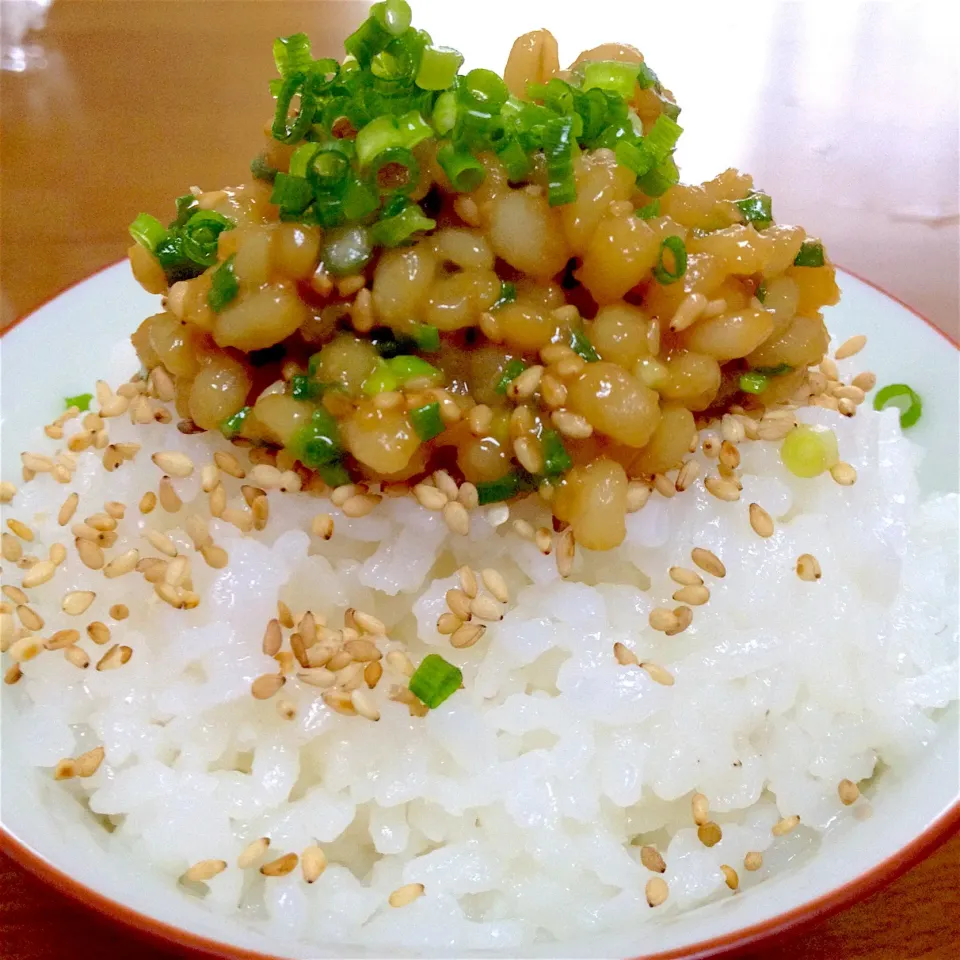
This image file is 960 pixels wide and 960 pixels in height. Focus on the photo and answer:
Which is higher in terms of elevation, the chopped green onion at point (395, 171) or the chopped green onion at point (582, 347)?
the chopped green onion at point (395, 171)

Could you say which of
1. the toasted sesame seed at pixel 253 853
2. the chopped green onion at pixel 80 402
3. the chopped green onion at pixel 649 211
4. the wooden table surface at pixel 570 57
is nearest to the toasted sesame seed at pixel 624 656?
the toasted sesame seed at pixel 253 853

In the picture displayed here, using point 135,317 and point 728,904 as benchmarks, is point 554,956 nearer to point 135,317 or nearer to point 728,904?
point 728,904

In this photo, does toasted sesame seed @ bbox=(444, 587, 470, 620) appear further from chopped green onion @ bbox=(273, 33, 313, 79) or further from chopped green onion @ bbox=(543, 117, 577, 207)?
chopped green onion @ bbox=(273, 33, 313, 79)

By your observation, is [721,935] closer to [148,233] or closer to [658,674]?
[658,674]

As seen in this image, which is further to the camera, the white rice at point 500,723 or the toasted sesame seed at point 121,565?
the toasted sesame seed at point 121,565

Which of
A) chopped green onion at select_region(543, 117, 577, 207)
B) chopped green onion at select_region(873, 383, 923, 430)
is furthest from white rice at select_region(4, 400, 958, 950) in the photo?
chopped green onion at select_region(873, 383, 923, 430)

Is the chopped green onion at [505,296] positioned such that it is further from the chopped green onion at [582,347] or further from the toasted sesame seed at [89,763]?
the toasted sesame seed at [89,763]
